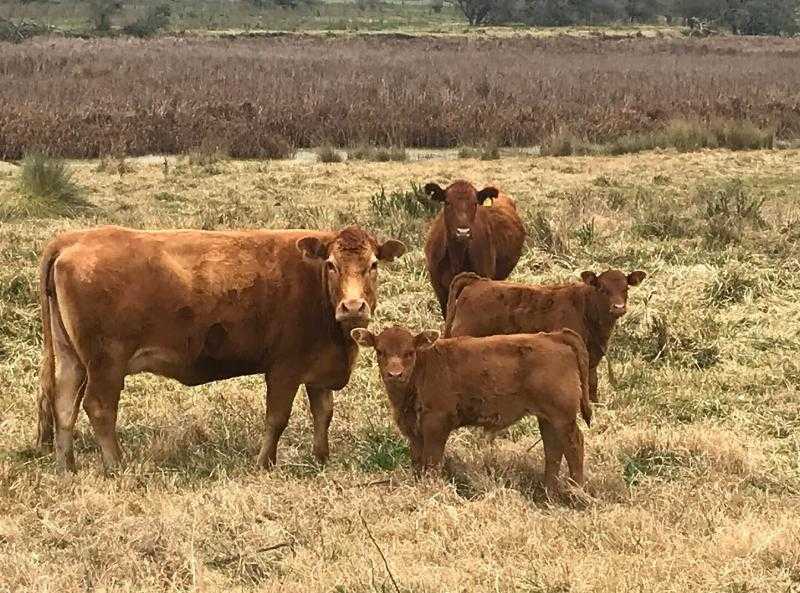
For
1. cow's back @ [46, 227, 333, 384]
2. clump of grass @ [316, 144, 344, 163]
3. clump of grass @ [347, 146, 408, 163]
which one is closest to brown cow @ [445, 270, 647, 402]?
cow's back @ [46, 227, 333, 384]

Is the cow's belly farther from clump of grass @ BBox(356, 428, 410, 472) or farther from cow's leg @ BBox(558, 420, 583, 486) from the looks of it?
cow's leg @ BBox(558, 420, 583, 486)

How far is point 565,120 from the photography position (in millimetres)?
23688

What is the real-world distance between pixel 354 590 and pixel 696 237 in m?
8.94

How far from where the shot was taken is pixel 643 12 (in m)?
87.1

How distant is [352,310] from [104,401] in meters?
1.55

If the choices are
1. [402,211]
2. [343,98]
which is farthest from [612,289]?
[343,98]

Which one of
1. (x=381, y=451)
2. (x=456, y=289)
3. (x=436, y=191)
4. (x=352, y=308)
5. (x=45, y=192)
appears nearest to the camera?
(x=352, y=308)

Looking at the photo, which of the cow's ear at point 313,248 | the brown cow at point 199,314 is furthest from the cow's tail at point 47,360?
the cow's ear at point 313,248

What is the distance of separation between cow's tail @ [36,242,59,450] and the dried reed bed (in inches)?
539

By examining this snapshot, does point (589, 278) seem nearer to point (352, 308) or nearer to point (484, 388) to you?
point (484, 388)

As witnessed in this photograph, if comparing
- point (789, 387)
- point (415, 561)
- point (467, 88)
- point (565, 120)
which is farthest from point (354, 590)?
point (467, 88)

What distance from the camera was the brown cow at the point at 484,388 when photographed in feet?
19.6

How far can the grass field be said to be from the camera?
4.79 metres

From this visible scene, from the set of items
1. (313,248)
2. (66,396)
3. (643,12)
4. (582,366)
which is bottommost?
(66,396)
